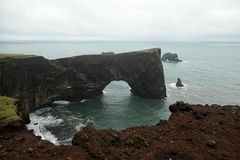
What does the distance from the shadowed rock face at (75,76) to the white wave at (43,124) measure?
27.7 ft

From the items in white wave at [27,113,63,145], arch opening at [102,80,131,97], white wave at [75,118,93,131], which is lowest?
white wave at [27,113,63,145]

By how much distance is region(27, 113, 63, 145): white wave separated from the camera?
170 feet

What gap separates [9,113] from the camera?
1048 inches

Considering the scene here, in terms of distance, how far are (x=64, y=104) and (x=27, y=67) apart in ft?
46.5

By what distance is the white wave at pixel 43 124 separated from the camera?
2044 inches

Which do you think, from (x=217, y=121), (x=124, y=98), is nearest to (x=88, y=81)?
(x=124, y=98)

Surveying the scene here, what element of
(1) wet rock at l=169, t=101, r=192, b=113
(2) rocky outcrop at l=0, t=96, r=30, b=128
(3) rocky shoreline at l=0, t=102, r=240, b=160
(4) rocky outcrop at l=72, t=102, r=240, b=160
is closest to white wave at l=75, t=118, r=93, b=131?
(2) rocky outcrop at l=0, t=96, r=30, b=128

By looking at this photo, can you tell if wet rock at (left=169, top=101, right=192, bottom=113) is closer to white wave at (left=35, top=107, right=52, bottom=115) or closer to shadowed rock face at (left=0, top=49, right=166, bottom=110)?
white wave at (left=35, top=107, right=52, bottom=115)

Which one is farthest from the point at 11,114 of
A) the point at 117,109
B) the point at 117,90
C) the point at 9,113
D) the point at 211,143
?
the point at 117,90

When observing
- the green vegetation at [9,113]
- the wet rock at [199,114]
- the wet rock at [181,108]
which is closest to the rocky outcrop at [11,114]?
the green vegetation at [9,113]

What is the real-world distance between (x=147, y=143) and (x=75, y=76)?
6334cm

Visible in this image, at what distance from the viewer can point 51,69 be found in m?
77.2

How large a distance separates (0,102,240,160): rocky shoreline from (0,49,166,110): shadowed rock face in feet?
157

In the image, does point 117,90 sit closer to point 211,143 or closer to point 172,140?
point 172,140
